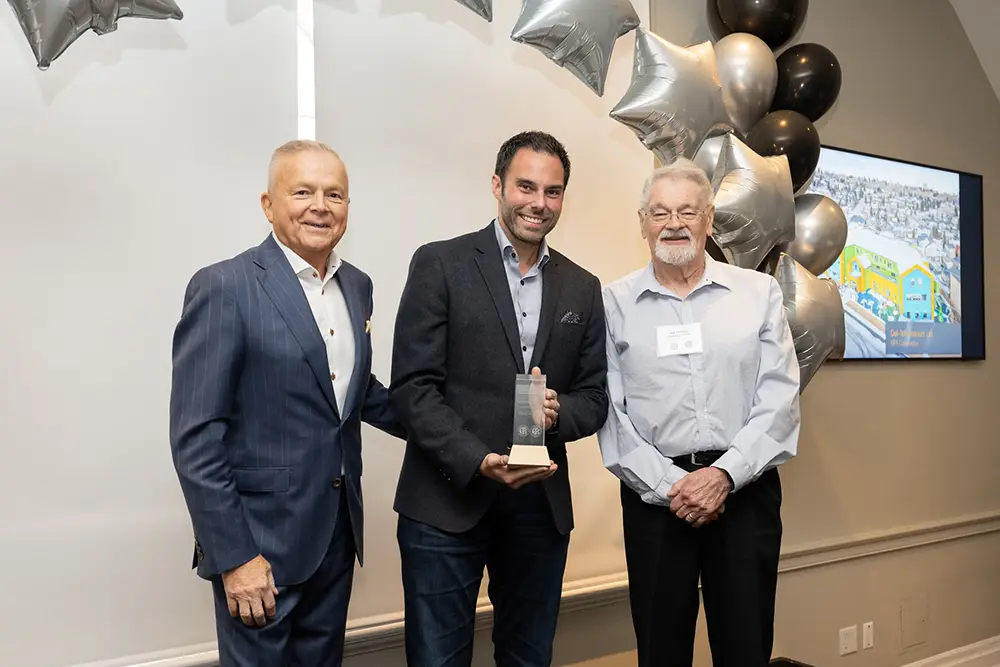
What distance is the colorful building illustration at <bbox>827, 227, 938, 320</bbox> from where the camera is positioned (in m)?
3.54

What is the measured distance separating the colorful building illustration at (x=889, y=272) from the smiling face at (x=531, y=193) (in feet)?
6.77

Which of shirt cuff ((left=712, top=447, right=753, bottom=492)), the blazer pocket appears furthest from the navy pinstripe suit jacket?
shirt cuff ((left=712, top=447, right=753, bottom=492))

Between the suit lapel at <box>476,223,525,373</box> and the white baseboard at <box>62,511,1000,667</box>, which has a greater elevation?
the suit lapel at <box>476,223,525,373</box>

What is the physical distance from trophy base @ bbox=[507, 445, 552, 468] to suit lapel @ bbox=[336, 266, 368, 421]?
344mm

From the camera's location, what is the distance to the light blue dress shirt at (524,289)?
1.88m

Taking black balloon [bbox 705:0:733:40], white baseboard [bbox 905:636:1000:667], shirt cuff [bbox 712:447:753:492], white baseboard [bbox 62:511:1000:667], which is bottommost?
white baseboard [bbox 905:636:1000:667]

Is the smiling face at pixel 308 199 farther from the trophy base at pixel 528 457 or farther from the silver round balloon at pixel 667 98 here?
the silver round balloon at pixel 667 98

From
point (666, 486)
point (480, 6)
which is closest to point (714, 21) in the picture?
point (480, 6)

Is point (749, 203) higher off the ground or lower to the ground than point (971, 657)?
higher

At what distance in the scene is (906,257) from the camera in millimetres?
3746

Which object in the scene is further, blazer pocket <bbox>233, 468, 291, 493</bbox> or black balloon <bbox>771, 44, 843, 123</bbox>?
black balloon <bbox>771, 44, 843, 123</bbox>

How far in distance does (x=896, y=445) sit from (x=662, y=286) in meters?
2.27

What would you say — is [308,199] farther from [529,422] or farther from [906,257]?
[906,257]

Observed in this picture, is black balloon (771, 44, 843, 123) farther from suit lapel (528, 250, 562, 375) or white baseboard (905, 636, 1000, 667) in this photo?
white baseboard (905, 636, 1000, 667)
